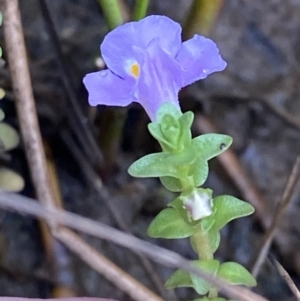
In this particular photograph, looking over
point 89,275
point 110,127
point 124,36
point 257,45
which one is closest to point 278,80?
point 257,45

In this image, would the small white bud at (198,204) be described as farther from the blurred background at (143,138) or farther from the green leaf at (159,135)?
A: the blurred background at (143,138)

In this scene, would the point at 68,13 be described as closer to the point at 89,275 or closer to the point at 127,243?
the point at 89,275

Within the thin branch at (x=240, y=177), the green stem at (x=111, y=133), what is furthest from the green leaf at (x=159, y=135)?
the thin branch at (x=240, y=177)

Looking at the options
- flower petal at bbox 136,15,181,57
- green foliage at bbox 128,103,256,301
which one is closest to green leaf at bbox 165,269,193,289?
green foliage at bbox 128,103,256,301

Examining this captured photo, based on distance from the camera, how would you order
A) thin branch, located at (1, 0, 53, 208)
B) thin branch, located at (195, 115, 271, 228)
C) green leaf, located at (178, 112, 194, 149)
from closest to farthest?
green leaf, located at (178, 112, 194, 149) < thin branch, located at (1, 0, 53, 208) < thin branch, located at (195, 115, 271, 228)

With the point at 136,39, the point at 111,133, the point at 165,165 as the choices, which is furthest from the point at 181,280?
the point at 111,133

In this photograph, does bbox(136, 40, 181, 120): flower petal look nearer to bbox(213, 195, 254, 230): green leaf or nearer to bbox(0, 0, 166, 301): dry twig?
bbox(213, 195, 254, 230): green leaf

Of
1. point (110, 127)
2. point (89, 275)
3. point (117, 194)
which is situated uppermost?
point (110, 127)
